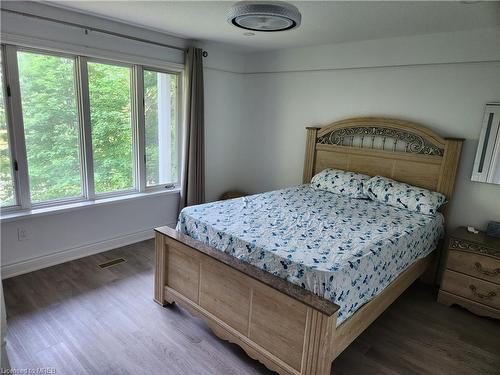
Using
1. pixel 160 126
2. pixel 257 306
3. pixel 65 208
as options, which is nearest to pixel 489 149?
pixel 257 306

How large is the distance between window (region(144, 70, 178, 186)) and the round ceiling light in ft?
5.95

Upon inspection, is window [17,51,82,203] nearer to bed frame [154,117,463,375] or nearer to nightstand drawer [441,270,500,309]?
bed frame [154,117,463,375]

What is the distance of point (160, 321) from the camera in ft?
7.77

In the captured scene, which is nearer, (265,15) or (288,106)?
(265,15)

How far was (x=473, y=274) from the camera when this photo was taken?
2590mm

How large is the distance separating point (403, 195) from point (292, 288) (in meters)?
1.79

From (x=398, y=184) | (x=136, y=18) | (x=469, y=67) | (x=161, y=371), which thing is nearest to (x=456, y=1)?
(x=469, y=67)

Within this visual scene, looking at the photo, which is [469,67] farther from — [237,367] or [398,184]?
[237,367]

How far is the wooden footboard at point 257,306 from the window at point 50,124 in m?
1.39

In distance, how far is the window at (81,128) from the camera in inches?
109

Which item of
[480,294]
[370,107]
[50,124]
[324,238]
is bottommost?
[480,294]

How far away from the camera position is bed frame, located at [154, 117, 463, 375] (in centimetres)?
169

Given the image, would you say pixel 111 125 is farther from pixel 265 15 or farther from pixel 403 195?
pixel 403 195

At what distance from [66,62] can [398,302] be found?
3756 mm
